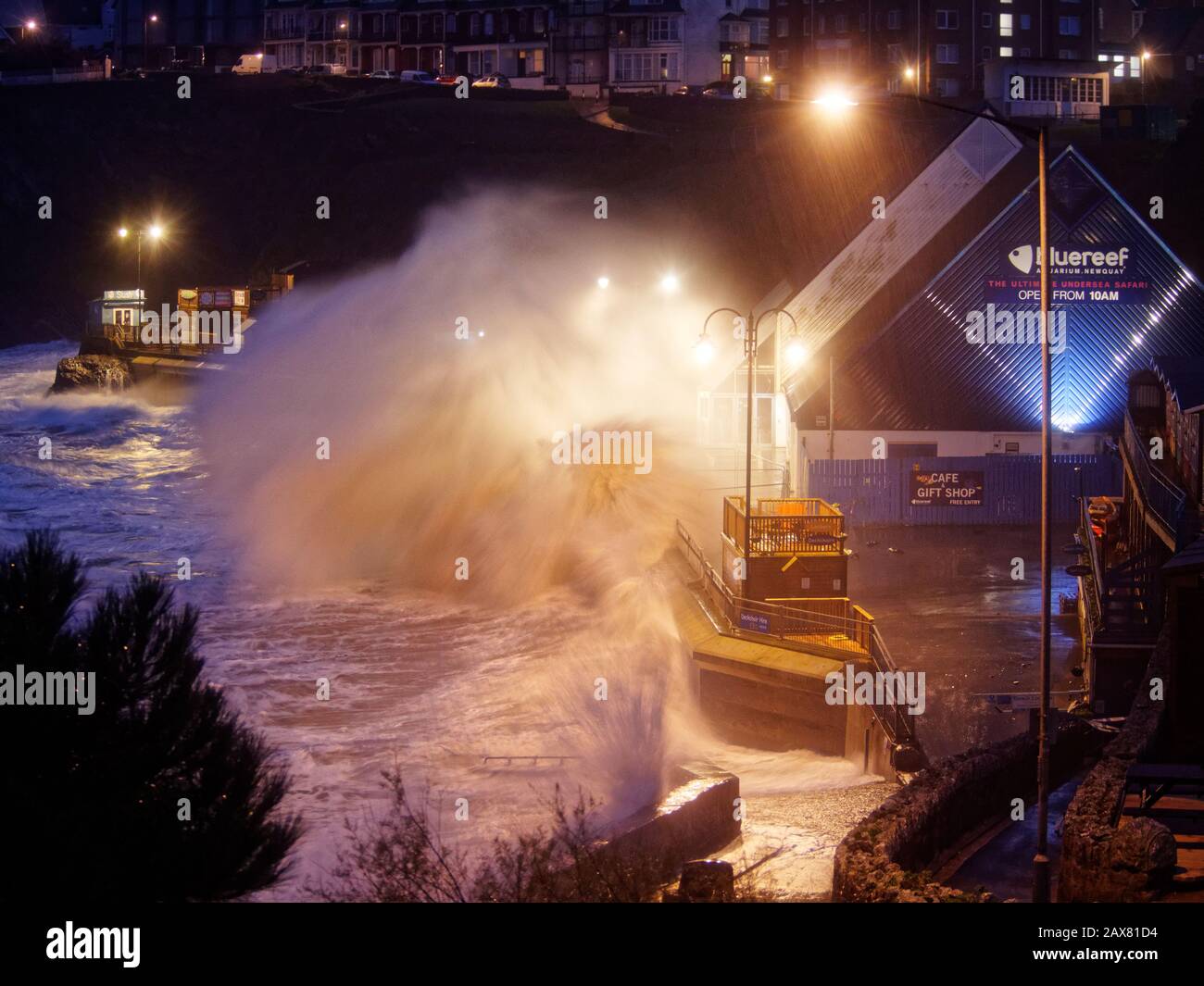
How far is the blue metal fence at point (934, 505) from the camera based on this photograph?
2819 cm

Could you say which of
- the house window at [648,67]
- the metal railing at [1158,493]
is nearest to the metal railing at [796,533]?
the metal railing at [1158,493]

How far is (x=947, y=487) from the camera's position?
28250mm

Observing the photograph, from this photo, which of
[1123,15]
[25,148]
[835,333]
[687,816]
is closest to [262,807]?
[687,816]

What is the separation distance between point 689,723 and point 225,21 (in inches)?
3806

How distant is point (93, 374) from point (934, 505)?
147ft

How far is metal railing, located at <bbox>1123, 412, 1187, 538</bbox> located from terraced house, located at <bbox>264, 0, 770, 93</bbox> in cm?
6688

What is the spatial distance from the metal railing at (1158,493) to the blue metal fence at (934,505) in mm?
6808

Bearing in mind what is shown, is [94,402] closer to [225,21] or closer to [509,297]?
Result: [509,297]

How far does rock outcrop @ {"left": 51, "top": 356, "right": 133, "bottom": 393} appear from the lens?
6078 centimetres

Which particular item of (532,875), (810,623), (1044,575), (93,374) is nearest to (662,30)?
(93,374)
